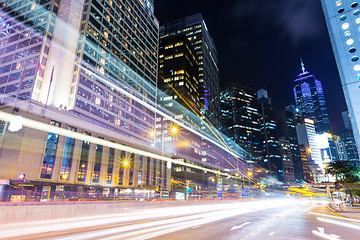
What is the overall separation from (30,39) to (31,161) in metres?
35.0

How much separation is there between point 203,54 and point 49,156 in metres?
135

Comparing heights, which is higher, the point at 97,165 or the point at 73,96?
the point at 73,96

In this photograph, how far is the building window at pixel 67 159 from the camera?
4934 centimetres

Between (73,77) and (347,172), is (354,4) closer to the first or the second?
(347,172)

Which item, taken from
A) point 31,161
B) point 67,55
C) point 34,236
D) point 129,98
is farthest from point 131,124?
point 34,236

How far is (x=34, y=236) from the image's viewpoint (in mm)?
10852

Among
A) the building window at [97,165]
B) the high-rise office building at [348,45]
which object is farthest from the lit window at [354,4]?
the building window at [97,165]

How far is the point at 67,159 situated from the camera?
50688 mm

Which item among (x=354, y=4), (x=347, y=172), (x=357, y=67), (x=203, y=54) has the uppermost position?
(x=203, y=54)

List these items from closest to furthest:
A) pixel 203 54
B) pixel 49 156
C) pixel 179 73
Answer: pixel 49 156
pixel 179 73
pixel 203 54

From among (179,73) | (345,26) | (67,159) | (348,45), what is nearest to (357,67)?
(348,45)

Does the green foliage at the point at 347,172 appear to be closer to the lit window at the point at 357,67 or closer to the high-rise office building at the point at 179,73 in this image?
the lit window at the point at 357,67

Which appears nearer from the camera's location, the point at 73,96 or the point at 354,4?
the point at 354,4

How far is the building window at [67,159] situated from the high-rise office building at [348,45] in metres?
52.7
